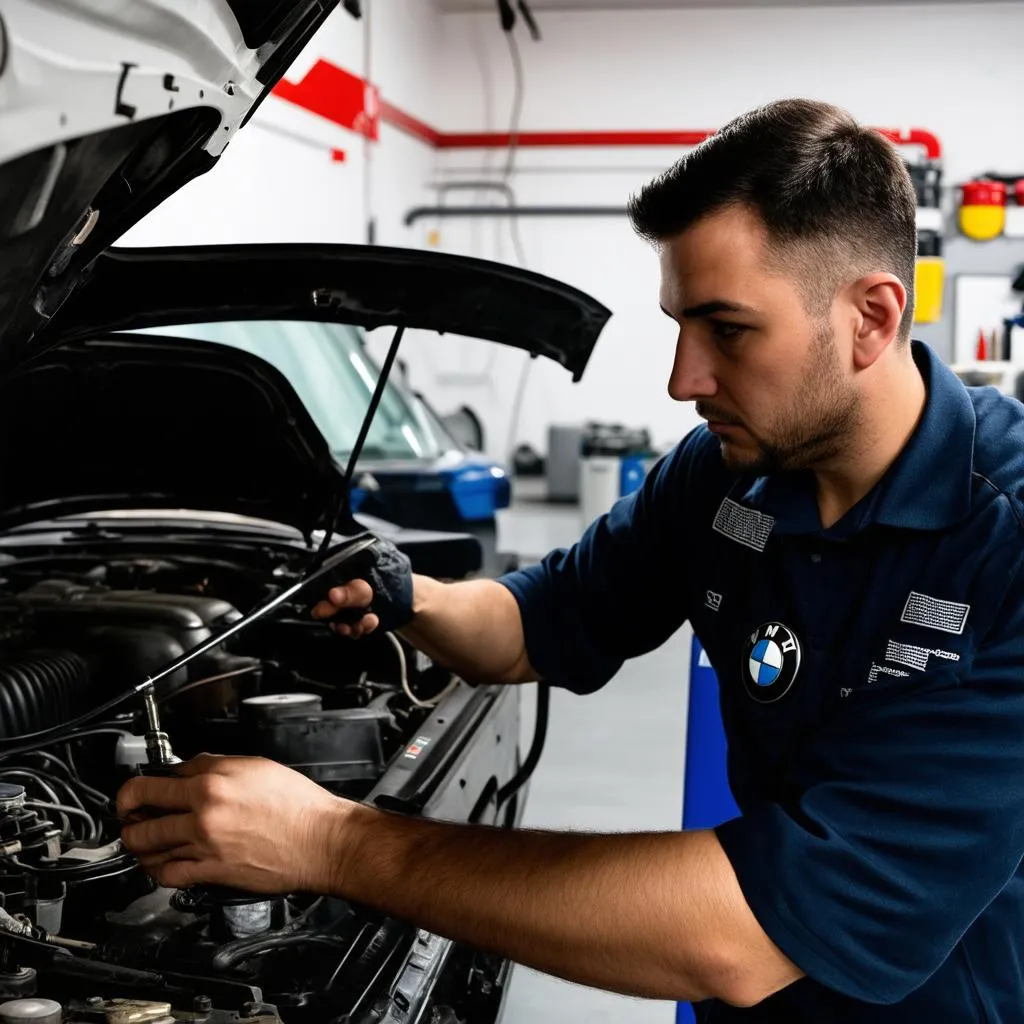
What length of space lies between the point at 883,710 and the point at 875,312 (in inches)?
16.3

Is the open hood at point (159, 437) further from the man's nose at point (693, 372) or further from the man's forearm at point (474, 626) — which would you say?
the man's nose at point (693, 372)

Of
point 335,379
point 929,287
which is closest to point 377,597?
point 335,379

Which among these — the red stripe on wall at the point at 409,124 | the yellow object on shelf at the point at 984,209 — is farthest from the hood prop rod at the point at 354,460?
the yellow object on shelf at the point at 984,209

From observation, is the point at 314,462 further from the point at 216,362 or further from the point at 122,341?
the point at 122,341

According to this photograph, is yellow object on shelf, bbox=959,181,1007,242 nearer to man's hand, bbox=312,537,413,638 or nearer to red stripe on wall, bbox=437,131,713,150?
red stripe on wall, bbox=437,131,713,150

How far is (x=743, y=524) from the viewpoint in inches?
60.2

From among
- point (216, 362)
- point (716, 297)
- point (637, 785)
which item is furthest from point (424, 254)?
point (637, 785)

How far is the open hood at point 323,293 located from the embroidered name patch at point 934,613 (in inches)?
26.1

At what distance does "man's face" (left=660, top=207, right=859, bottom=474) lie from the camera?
1270 millimetres

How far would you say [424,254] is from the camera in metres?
1.56

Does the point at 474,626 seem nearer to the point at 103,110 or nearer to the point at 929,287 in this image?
the point at 103,110

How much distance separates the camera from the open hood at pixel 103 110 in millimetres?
851

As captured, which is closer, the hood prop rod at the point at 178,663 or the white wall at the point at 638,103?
the hood prop rod at the point at 178,663

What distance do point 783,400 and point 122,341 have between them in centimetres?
114
